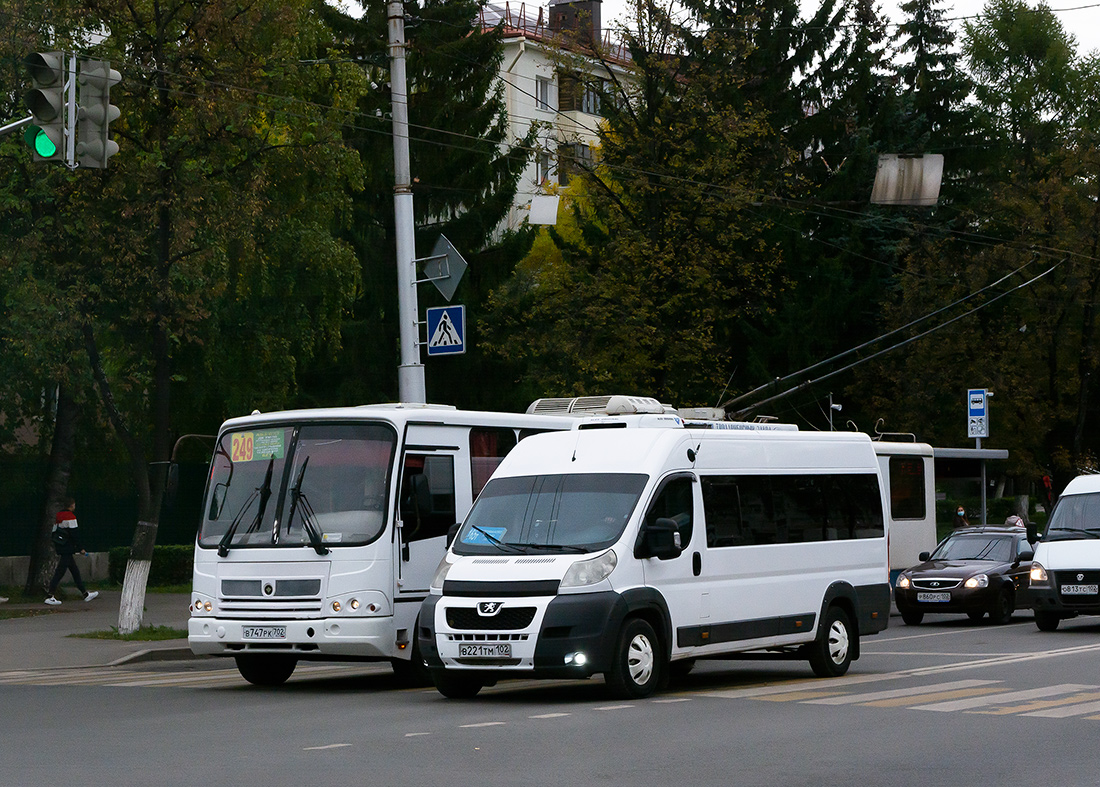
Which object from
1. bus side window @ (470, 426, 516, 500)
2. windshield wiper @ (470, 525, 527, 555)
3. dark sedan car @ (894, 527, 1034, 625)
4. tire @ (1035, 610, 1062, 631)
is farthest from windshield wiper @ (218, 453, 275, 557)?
dark sedan car @ (894, 527, 1034, 625)

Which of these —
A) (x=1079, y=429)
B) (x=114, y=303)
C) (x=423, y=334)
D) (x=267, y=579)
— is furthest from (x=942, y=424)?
(x=267, y=579)

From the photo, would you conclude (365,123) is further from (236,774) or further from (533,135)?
(236,774)

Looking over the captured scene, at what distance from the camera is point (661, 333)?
3338cm

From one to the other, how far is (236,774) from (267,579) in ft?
19.0

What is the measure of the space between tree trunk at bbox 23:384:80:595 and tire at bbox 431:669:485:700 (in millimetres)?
18251

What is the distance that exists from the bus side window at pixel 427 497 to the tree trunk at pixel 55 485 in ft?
53.1

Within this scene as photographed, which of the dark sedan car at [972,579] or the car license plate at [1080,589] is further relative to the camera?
the dark sedan car at [972,579]

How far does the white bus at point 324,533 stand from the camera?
49.0ft

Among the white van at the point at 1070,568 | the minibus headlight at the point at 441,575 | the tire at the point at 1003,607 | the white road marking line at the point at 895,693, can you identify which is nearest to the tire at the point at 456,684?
the minibus headlight at the point at 441,575

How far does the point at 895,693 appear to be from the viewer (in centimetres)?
1401

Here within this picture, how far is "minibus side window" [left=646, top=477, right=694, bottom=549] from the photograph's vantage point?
13875 millimetres

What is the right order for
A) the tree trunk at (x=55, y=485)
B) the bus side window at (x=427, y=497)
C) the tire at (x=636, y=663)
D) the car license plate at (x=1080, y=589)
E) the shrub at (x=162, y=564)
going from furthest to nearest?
the shrub at (x=162, y=564)
the tree trunk at (x=55, y=485)
the car license plate at (x=1080, y=589)
the bus side window at (x=427, y=497)
the tire at (x=636, y=663)

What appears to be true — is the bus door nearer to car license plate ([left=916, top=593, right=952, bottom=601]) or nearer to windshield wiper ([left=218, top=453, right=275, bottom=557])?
Result: windshield wiper ([left=218, top=453, right=275, bottom=557])

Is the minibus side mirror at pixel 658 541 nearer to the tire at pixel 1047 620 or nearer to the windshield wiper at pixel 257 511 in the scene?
the windshield wiper at pixel 257 511
